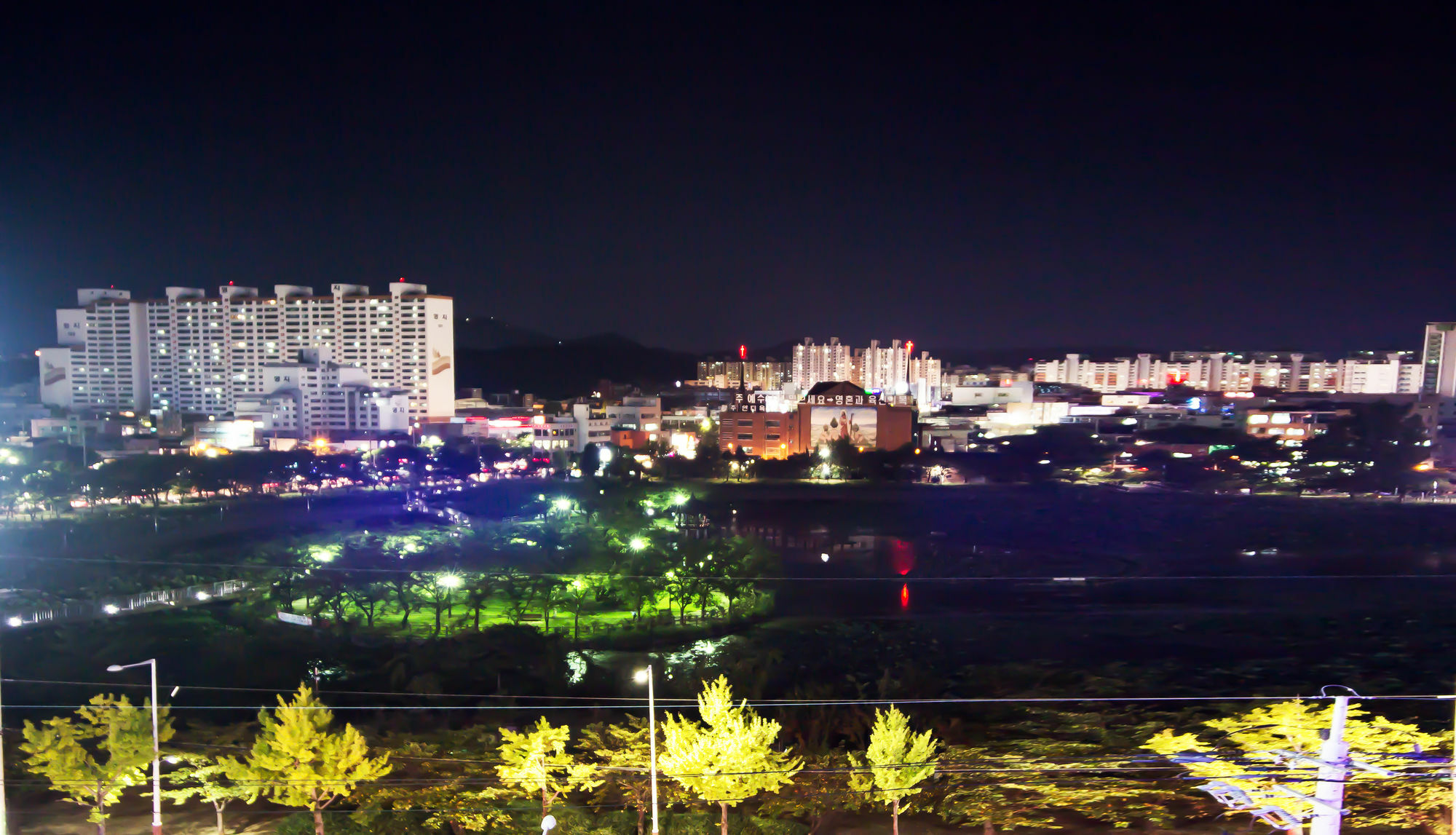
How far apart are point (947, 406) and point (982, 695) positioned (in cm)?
2346

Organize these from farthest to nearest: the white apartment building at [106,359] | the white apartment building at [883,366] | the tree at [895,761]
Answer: the white apartment building at [883,366]
the white apartment building at [106,359]
the tree at [895,761]

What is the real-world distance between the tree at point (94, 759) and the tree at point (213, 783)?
16cm

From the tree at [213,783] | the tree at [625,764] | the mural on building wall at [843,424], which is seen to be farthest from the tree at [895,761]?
the mural on building wall at [843,424]

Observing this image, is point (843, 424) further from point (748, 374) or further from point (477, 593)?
point (748, 374)

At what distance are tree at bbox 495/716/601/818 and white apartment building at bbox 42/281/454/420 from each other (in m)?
22.7

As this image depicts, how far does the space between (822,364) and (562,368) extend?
39.5 feet

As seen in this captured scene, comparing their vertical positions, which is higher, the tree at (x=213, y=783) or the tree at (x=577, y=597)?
the tree at (x=213, y=783)

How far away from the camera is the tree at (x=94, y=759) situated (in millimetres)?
3488

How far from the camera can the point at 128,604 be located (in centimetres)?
830

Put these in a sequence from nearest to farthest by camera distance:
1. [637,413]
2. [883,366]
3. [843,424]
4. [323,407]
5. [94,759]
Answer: [94,759], [843,424], [323,407], [637,413], [883,366]

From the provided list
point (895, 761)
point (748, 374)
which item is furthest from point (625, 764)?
point (748, 374)

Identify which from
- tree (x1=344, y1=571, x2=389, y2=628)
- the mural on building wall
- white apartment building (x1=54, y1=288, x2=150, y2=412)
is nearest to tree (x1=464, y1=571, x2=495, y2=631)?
tree (x1=344, y1=571, x2=389, y2=628)

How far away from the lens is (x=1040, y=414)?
28.1m

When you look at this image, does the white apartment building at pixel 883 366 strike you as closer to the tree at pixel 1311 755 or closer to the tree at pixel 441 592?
the tree at pixel 441 592
